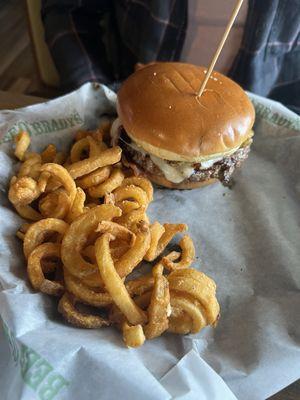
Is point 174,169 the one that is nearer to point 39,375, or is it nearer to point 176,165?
point 176,165

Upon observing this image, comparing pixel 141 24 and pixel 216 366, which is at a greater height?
pixel 141 24

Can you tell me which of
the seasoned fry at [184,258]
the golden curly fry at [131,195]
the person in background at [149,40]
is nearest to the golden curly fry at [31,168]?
the golden curly fry at [131,195]

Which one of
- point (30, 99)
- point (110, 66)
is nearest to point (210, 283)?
point (30, 99)

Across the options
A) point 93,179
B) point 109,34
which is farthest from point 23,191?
point 109,34

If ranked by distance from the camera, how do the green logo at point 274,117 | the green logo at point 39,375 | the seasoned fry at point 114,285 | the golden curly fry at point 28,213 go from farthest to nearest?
1. the green logo at point 274,117
2. the golden curly fry at point 28,213
3. the seasoned fry at point 114,285
4. the green logo at point 39,375

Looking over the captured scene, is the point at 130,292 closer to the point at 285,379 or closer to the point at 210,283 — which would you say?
the point at 210,283

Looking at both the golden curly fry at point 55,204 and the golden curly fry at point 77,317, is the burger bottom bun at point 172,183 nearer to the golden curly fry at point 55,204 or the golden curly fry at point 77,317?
the golden curly fry at point 55,204

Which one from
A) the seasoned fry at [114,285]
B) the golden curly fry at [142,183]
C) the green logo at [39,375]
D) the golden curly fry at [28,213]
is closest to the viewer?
the green logo at [39,375]
